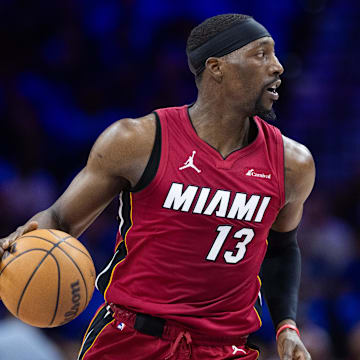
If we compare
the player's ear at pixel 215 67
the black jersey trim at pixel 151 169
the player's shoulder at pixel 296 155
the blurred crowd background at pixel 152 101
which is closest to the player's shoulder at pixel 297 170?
the player's shoulder at pixel 296 155

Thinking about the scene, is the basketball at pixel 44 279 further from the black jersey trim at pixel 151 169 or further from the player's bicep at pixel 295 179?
the player's bicep at pixel 295 179

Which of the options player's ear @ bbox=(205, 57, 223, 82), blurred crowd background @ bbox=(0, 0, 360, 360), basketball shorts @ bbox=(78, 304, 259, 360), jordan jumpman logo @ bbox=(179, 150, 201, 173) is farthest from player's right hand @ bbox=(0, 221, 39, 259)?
blurred crowd background @ bbox=(0, 0, 360, 360)

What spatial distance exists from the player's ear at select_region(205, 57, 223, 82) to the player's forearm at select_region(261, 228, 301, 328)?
2.94 feet

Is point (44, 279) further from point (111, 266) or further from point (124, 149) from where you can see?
point (124, 149)

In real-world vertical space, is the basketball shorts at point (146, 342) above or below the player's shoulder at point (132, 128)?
below

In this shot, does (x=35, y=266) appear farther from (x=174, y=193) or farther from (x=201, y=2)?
(x=201, y=2)

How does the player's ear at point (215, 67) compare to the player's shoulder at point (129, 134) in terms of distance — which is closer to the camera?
the player's shoulder at point (129, 134)

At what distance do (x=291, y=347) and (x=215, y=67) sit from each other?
142 cm

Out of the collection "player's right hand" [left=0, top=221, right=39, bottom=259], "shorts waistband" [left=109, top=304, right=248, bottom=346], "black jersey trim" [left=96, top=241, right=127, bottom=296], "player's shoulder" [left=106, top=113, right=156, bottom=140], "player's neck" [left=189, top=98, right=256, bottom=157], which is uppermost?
"player's shoulder" [left=106, top=113, right=156, bottom=140]

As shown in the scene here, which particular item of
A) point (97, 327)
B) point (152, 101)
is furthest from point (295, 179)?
point (152, 101)

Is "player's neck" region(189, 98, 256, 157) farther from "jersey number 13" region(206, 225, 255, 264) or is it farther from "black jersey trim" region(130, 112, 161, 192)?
"jersey number 13" region(206, 225, 255, 264)

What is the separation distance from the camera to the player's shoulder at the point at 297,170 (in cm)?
358

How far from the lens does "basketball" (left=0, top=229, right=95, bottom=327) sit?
10.3 feet

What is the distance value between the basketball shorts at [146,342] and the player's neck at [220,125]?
89cm
